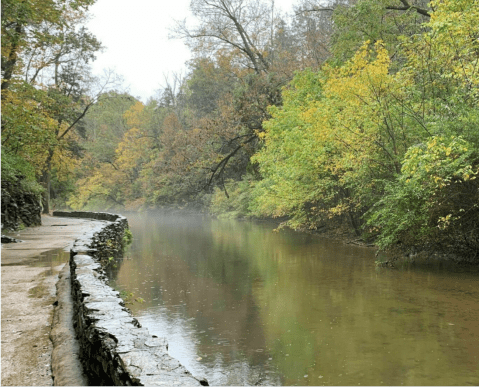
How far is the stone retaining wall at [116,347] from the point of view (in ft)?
12.7

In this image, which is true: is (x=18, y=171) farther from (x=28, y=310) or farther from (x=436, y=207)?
(x=436, y=207)

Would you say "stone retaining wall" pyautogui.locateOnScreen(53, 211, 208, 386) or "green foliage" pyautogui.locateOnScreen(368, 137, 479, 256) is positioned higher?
"green foliage" pyautogui.locateOnScreen(368, 137, 479, 256)

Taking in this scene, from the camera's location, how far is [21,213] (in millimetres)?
23703

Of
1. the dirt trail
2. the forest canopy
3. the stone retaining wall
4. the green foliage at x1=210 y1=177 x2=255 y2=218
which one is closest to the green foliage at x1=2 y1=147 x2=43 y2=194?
the forest canopy

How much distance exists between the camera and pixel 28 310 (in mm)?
8203

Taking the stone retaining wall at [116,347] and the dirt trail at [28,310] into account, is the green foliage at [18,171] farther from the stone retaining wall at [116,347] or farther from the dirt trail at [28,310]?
the stone retaining wall at [116,347]

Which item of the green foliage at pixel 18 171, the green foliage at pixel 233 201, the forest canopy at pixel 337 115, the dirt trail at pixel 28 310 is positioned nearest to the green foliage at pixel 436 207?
the forest canopy at pixel 337 115

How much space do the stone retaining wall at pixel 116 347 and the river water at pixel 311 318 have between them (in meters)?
1.72

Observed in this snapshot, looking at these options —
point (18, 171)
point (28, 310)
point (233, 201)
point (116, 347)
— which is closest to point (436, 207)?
point (28, 310)

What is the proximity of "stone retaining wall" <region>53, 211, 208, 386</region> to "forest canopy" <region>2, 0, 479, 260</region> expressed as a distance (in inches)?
284

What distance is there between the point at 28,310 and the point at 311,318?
5197mm

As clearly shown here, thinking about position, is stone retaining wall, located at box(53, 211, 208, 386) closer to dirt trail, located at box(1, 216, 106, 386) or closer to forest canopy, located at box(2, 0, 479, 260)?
dirt trail, located at box(1, 216, 106, 386)

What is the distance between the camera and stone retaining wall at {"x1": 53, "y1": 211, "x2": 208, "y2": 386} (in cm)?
387

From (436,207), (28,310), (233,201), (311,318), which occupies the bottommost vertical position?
(311,318)
